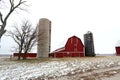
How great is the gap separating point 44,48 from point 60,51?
365 cm

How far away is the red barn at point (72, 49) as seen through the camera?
3369cm

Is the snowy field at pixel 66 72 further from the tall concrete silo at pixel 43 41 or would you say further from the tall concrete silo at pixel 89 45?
the tall concrete silo at pixel 89 45

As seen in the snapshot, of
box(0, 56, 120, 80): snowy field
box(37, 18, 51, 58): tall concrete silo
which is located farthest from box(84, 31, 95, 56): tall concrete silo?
box(0, 56, 120, 80): snowy field

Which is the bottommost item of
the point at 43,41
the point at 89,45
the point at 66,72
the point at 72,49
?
the point at 66,72

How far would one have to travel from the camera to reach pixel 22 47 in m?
27.8

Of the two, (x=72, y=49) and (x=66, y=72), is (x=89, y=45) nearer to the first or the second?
(x=72, y=49)

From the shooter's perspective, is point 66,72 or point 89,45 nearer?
point 66,72

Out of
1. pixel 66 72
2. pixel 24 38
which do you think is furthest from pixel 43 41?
pixel 66 72

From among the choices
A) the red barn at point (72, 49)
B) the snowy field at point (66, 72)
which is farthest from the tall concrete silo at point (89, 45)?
the snowy field at point (66, 72)

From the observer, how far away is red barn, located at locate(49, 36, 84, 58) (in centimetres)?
3369

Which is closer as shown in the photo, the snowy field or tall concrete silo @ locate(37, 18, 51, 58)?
the snowy field

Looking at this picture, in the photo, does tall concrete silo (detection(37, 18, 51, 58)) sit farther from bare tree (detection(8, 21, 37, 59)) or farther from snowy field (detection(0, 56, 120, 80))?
snowy field (detection(0, 56, 120, 80))

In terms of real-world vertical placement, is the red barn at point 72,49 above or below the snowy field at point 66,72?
above

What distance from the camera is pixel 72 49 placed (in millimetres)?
34125
